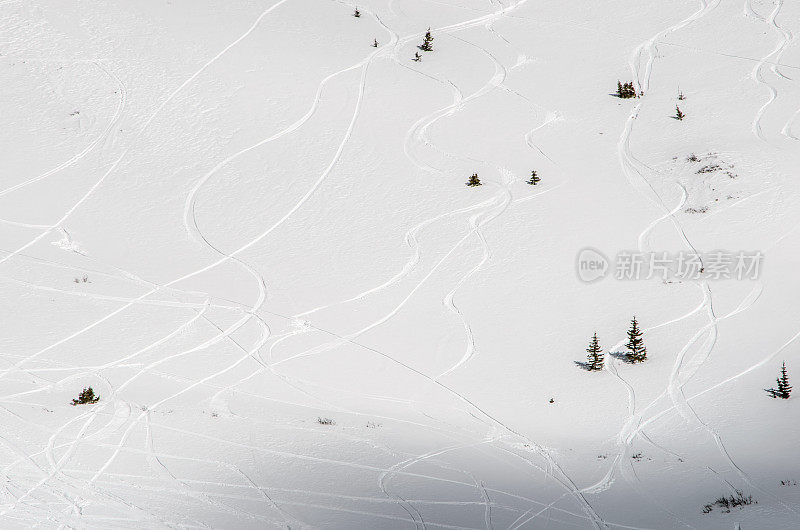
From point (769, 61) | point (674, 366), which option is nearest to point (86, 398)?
point (674, 366)

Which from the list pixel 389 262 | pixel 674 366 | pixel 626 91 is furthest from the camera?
pixel 626 91

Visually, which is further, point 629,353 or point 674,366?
point 629,353

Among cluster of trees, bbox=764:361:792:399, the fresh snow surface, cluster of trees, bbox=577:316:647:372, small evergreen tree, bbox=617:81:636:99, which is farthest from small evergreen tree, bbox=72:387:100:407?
small evergreen tree, bbox=617:81:636:99

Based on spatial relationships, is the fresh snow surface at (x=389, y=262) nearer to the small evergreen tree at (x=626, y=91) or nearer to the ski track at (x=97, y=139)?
the ski track at (x=97, y=139)

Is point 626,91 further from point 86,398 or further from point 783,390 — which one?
point 86,398

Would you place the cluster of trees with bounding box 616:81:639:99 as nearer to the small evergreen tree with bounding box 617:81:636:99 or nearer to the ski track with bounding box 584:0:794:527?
the small evergreen tree with bounding box 617:81:636:99

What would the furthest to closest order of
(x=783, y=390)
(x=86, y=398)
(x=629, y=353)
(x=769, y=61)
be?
1. (x=769, y=61)
2. (x=629, y=353)
3. (x=86, y=398)
4. (x=783, y=390)

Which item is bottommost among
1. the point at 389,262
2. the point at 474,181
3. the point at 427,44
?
the point at 389,262
